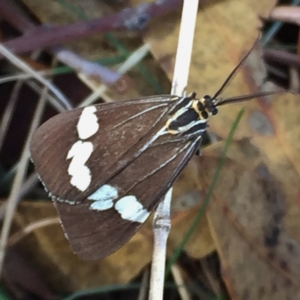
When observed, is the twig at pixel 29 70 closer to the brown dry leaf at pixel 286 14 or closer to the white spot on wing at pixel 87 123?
the white spot on wing at pixel 87 123

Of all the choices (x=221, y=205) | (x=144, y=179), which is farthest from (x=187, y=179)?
(x=144, y=179)

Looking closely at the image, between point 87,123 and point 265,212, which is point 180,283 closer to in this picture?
point 265,212

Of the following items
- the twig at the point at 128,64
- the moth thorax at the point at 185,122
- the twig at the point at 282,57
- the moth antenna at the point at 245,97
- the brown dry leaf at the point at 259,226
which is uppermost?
the twig at the point at 128,64

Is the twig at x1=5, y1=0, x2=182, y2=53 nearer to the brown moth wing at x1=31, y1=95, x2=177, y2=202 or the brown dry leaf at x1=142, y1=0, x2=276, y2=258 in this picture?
the brown dry leaf at x1=142, y1=0, x2=276, y2=258

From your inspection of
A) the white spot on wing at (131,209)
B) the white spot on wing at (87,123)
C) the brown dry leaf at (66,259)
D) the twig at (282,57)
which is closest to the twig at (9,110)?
the brown dry leaf at (66,259)

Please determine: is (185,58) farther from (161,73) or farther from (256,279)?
(256,279)

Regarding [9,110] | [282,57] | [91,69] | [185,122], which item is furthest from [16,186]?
[282,57]

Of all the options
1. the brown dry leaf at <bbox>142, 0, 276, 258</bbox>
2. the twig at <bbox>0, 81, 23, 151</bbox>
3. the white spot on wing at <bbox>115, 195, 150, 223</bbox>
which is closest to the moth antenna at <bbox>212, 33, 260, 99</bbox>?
the brown dry leaf at <bbox>142, 0, 276, 258</bbox>
